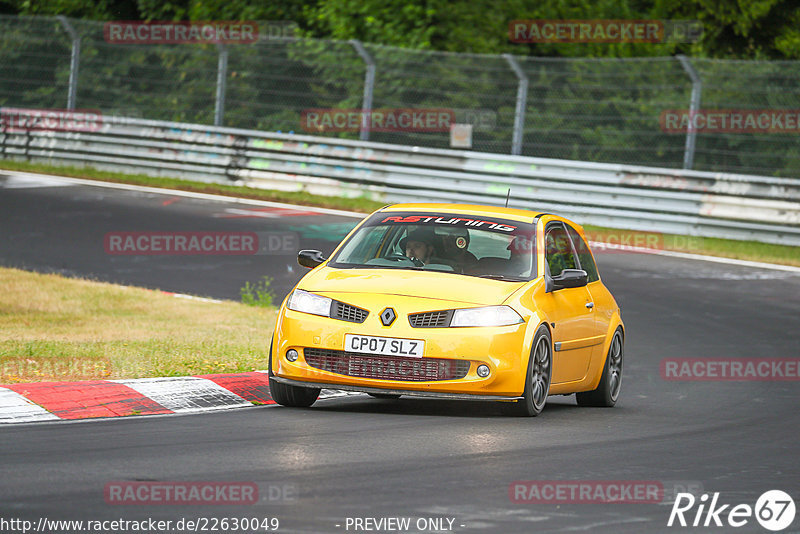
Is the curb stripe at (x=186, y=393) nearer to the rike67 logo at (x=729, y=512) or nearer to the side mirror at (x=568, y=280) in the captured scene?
the side mirror at (x=568, y=280)

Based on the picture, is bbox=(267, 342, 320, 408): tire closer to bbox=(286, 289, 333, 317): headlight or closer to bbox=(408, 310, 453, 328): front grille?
bbox=(286, 289, 333, 317): headlight

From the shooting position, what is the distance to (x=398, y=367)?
8.91m

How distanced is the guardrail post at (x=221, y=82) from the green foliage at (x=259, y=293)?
9.41 m

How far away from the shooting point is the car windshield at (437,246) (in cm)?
987

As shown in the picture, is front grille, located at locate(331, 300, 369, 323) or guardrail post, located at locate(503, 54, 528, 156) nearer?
front grille, located at locate(331, 300, 369, 323)

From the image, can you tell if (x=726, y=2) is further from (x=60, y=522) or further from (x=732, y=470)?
(x=60, y=522)

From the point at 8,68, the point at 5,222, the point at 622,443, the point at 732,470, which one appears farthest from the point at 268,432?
the point at 8,68

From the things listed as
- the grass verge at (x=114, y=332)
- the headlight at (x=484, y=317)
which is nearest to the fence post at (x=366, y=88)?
the grass verge at (x=114, y=332)

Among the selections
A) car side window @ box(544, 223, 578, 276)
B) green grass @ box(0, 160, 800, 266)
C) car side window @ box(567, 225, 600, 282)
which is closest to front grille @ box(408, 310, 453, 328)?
car side window @ box(544, 223, 578, 276)

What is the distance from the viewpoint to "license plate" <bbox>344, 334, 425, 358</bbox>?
29.1 feet

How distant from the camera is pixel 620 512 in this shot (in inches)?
251

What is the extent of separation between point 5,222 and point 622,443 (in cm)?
1440

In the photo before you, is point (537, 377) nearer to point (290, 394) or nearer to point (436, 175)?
point (290, 394)

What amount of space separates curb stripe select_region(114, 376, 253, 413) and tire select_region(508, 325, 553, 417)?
1.94 m
